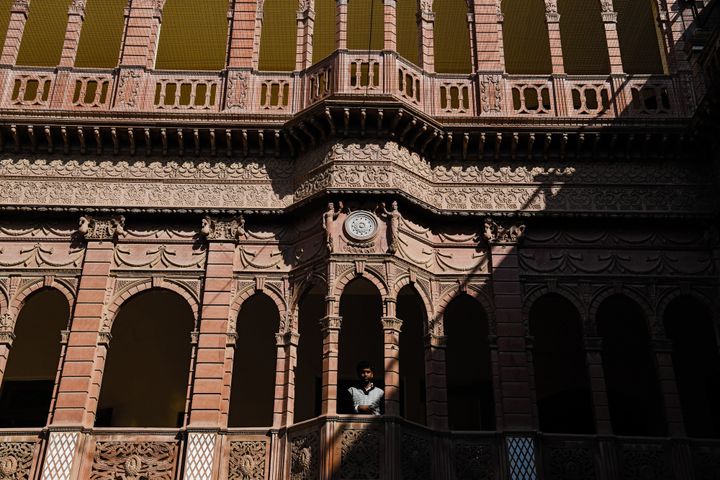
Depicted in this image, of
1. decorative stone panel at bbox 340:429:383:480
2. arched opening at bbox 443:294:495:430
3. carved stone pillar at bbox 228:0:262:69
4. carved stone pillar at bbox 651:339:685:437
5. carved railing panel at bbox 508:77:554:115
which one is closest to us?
decorative stone panel at bbox 340:429:383:480

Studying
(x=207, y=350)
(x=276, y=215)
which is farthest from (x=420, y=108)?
(x=207, y=350)

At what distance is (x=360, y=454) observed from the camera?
15.7 metres

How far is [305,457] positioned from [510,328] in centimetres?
504

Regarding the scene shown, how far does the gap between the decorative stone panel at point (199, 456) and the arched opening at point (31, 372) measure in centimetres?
662

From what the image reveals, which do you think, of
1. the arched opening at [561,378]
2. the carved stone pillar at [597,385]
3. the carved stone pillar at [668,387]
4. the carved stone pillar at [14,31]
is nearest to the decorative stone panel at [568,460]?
the carved stone pillar at [597,385]

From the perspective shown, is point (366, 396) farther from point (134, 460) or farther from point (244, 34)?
point (244, 34)

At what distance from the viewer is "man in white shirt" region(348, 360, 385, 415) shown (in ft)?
53.8

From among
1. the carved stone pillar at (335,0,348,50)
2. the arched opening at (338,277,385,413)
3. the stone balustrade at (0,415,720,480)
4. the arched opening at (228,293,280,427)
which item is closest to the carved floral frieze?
the carved stone pillar at (335,0,348,50)

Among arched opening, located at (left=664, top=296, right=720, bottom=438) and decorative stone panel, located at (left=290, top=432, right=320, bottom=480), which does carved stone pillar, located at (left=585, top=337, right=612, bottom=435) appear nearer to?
arched opening, located at (left=664, top=296, right=720, bottom=438)

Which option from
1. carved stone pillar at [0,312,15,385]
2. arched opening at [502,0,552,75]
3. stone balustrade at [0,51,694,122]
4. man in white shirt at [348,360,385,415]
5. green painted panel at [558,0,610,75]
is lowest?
man in white shirt at [348,360,385,415]

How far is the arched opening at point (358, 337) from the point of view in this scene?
2095 cm

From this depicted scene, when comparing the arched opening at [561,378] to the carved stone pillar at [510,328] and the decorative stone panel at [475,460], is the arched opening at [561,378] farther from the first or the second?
the decorative stone panel at [475,460]

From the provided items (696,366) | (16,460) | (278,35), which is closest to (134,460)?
(16,460)

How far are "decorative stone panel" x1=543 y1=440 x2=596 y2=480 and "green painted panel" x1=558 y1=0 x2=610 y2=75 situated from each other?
397 inches
